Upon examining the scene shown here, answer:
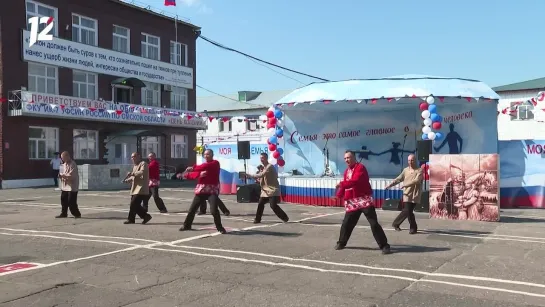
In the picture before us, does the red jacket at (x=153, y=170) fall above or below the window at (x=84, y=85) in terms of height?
below

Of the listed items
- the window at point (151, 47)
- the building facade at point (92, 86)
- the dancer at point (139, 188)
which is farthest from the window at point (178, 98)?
the dancer at point (139, 188)

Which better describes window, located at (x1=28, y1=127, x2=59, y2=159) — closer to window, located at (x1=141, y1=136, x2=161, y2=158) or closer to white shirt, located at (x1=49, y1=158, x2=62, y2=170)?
white shirt, located at (x1=49, y1=158, x2=62, y2=170)

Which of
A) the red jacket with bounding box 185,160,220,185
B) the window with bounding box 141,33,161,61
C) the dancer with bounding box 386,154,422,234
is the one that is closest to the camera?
the red jacket with bounding box 185,160,220,185

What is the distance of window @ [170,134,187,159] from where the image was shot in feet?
131

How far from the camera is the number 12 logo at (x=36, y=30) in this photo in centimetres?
2683

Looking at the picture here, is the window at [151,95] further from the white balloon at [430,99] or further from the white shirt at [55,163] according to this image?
the white balloon at [430,99]

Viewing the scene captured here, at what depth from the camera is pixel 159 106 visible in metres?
38.5

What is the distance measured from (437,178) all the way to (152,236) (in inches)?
295

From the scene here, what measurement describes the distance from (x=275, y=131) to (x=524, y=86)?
103 ft

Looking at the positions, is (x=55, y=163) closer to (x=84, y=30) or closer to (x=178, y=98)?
(x=84, y=30)

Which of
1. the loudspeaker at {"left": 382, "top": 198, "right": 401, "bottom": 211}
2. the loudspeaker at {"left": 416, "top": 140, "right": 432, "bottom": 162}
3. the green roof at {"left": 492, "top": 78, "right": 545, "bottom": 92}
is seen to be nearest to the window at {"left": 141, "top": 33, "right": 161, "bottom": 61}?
the loudspeaker at {"left": 382, "top": 198, "right": 401, "bottom": 211}

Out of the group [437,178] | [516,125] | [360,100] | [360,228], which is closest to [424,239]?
[360,228]

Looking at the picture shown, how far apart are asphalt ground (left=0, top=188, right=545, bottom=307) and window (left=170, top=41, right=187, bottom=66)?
27614 mm

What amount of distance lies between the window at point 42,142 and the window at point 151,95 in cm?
774
